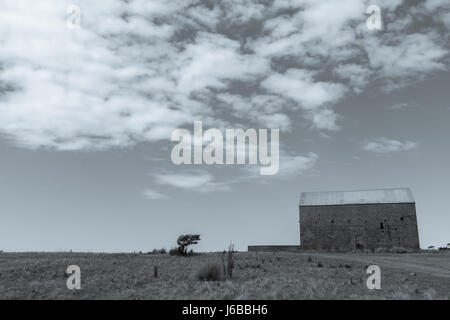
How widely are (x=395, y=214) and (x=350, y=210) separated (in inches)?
189

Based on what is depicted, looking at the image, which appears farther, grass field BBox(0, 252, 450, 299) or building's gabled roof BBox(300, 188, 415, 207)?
building's gabled roof BBox(300, 188, 415, 207)

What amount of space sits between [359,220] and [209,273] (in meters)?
38.7

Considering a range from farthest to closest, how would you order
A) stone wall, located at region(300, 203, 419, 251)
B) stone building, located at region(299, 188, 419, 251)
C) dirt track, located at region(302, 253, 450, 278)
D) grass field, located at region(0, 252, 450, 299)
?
stone building, located at region(299, 188, 419, 251) → stone wall, located at region(300, 203, 419, 251) → dirt track, located at region(302, 253, 450, 278) → grass field, located at region(0, 252, 450, 299)

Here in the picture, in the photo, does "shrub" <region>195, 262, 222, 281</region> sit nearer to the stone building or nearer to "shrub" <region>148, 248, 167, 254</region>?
"shrub" <region>148, 248, 167, 254</region>

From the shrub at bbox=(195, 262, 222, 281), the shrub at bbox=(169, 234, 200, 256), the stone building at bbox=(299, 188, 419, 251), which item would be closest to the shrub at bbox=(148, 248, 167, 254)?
the shrub at bbox=(169, 234, 200, 256)

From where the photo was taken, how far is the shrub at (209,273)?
42.8 feet

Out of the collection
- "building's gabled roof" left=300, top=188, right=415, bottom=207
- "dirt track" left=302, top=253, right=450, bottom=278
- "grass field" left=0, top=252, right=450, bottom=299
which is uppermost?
"building's gabled roof" left=300, top=188, right=415, bottom=207

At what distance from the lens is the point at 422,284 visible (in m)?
12.6

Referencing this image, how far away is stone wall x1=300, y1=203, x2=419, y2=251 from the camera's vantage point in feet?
153

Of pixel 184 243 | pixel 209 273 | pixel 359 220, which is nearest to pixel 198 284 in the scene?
pixel 209 273

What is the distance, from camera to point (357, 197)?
49.9 metres
